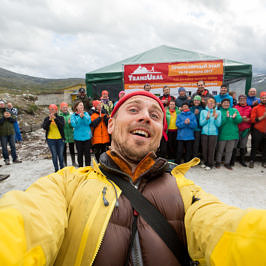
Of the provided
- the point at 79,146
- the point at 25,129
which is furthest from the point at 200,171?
the point at 25,129

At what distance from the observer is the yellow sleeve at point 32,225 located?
2.01 ft

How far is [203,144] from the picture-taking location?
4543 millimetres

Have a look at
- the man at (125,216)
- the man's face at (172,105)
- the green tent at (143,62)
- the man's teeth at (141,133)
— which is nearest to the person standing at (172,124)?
the man's face at (172,105)

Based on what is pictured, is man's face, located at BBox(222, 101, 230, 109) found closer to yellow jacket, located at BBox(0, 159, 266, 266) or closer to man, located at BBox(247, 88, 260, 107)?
man, located at BBox(247, 88, 260, 107)

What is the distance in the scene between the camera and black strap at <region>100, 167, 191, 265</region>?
3.33ft

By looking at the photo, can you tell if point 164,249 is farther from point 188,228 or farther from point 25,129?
point 25,129

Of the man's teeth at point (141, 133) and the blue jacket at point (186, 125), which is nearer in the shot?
the man's teeth at point (141, 133)

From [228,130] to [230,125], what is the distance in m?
0.15

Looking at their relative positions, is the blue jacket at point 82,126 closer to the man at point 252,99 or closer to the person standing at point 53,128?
the person standing at point 53,128

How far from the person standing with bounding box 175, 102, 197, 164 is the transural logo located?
96.2 inches

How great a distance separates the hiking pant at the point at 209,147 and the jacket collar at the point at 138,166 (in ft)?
12.0

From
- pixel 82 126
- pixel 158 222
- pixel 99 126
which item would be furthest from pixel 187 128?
pixel 158 222

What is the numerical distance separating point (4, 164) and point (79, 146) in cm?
310

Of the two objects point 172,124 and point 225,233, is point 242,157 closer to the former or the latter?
point 172,124
